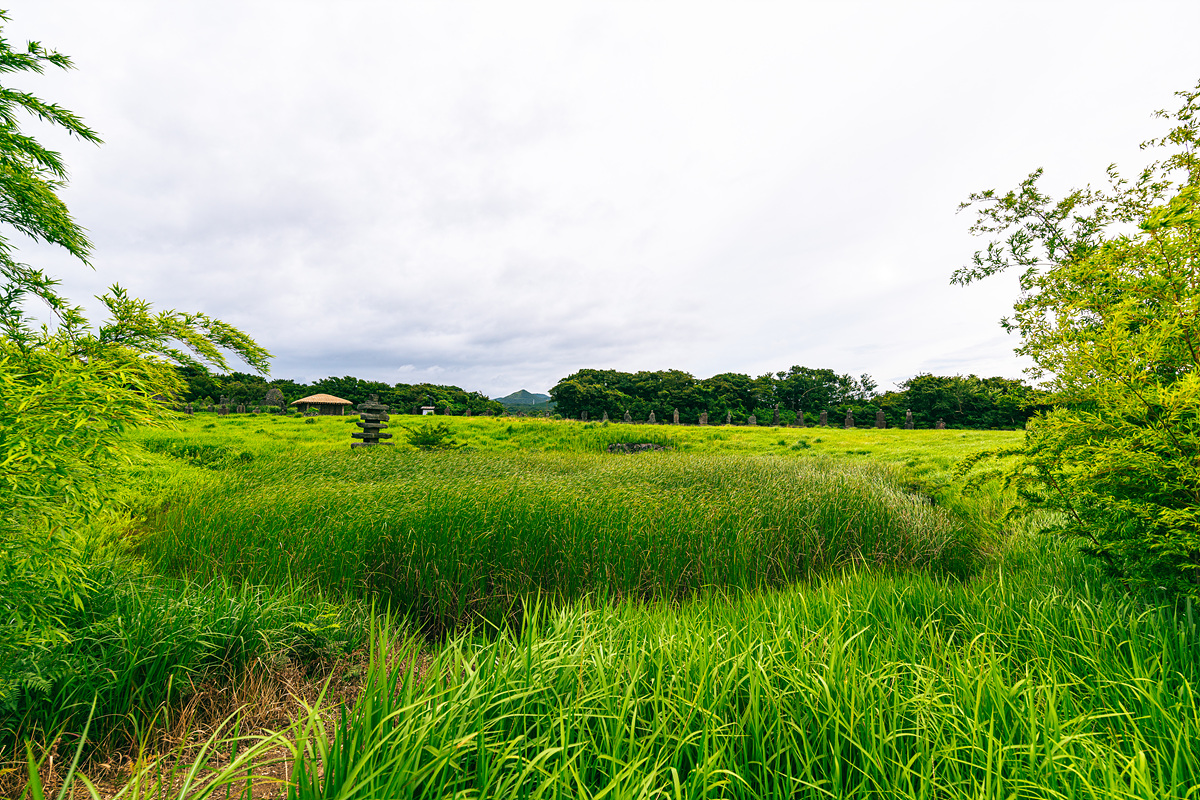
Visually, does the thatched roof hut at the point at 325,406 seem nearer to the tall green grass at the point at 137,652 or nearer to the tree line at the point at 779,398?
the tree line at the point at 779,398

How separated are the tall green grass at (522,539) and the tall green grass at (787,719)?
5.31ft

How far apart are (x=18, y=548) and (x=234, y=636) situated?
106 centimetres

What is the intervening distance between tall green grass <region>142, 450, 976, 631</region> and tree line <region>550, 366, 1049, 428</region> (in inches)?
1203

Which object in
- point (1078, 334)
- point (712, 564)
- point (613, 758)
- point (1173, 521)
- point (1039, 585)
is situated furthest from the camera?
point (712, 564)

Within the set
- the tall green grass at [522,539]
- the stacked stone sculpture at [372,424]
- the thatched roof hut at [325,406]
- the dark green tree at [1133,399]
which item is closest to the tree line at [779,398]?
the thatched roof hut at [325,406]

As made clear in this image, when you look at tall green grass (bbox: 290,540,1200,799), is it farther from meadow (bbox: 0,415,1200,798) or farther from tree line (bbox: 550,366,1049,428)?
tree line (bbox: 550,366,1049,428)

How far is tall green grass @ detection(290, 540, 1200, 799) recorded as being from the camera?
136 centimetres

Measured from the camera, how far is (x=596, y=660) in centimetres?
194

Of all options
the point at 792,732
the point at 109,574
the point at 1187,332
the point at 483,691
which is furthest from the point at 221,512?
the point at 1187,332

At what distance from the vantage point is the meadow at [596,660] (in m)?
1.44

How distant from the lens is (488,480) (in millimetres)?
6188

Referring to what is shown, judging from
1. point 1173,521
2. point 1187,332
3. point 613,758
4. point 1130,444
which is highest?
point 1187,332

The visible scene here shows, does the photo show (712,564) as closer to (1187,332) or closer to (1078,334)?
(1078,334)

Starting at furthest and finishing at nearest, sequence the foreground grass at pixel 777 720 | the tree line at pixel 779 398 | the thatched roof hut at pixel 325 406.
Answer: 1. the thatched roof hut at pixel 325 406
2. the tree line at pixel 779 398
3. the foreground grass at pixel 777 720
